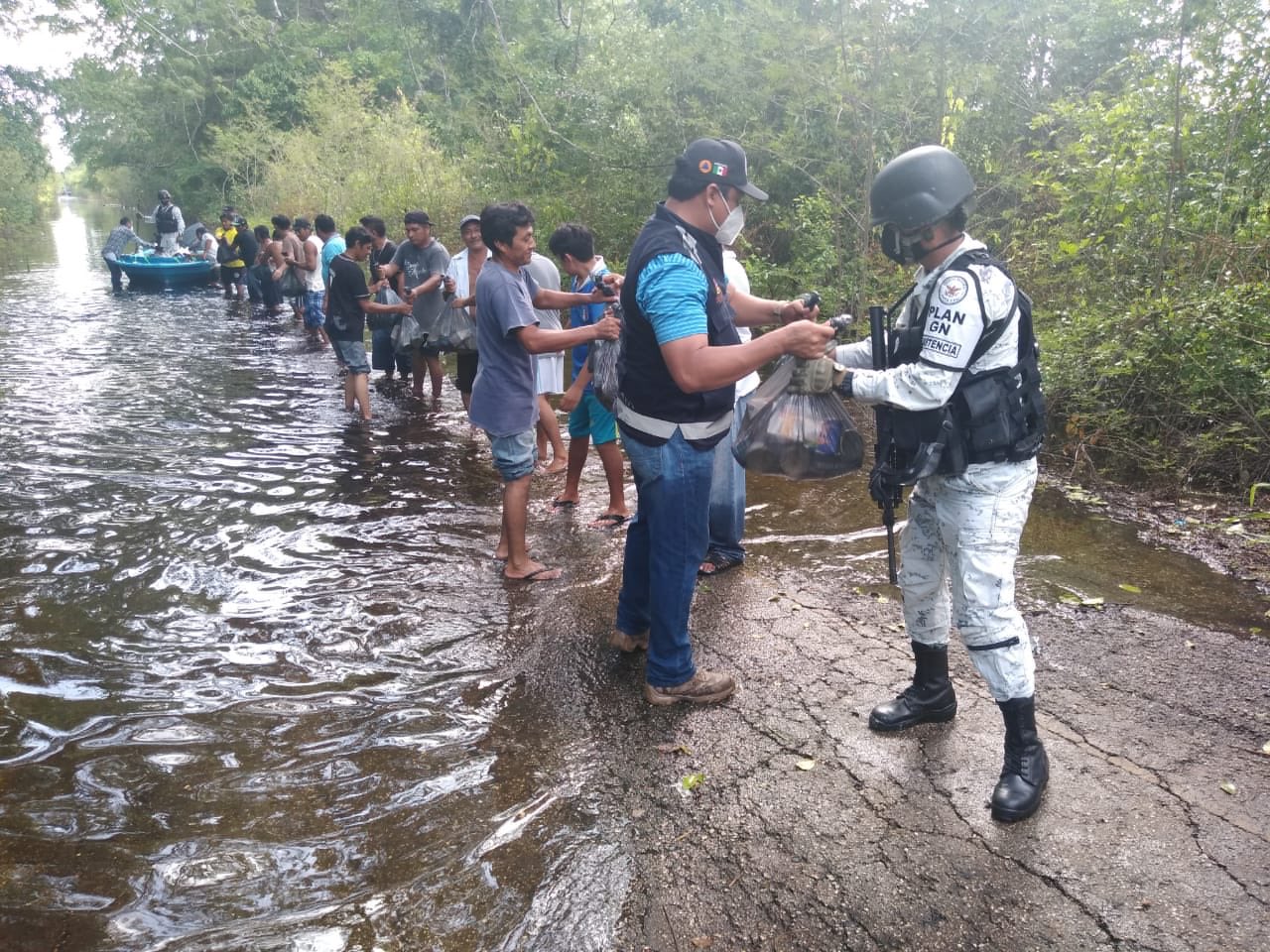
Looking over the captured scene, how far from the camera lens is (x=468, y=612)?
480 cm

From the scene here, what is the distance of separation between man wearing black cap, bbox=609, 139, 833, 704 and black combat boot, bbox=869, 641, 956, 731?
0.67 metres

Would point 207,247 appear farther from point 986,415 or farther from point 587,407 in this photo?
point 986,415

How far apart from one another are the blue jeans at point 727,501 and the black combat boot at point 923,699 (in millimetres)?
1795

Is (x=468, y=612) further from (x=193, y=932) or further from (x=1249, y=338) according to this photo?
(x=1249, y=338)

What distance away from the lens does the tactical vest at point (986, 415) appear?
291cm

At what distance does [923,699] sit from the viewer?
3.53m

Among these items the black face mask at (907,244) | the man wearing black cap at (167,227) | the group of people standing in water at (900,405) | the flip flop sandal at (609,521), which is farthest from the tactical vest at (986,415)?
the man wearing black cap at (167,227)

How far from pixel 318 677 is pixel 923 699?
2.65 m

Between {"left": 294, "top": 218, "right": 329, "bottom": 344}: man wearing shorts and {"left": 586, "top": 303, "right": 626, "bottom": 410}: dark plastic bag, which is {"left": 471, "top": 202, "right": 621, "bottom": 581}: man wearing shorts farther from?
{"left": 294, "top": 218, "right": 329, "bottom": 344}: man wearing shorts

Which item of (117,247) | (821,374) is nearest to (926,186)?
(821,374)

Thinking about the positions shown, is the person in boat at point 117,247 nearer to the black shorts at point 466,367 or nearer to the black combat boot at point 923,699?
the black shorts at point 466,367

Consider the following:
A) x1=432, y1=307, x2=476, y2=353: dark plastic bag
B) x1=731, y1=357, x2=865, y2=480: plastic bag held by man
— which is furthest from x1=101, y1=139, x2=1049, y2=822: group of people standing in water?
x1=432, y1=307, x2=476, y2=353: dark plastic bag

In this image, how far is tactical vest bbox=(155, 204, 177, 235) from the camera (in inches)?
826

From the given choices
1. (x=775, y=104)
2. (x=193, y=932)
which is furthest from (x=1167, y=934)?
(x=775, y=104)
